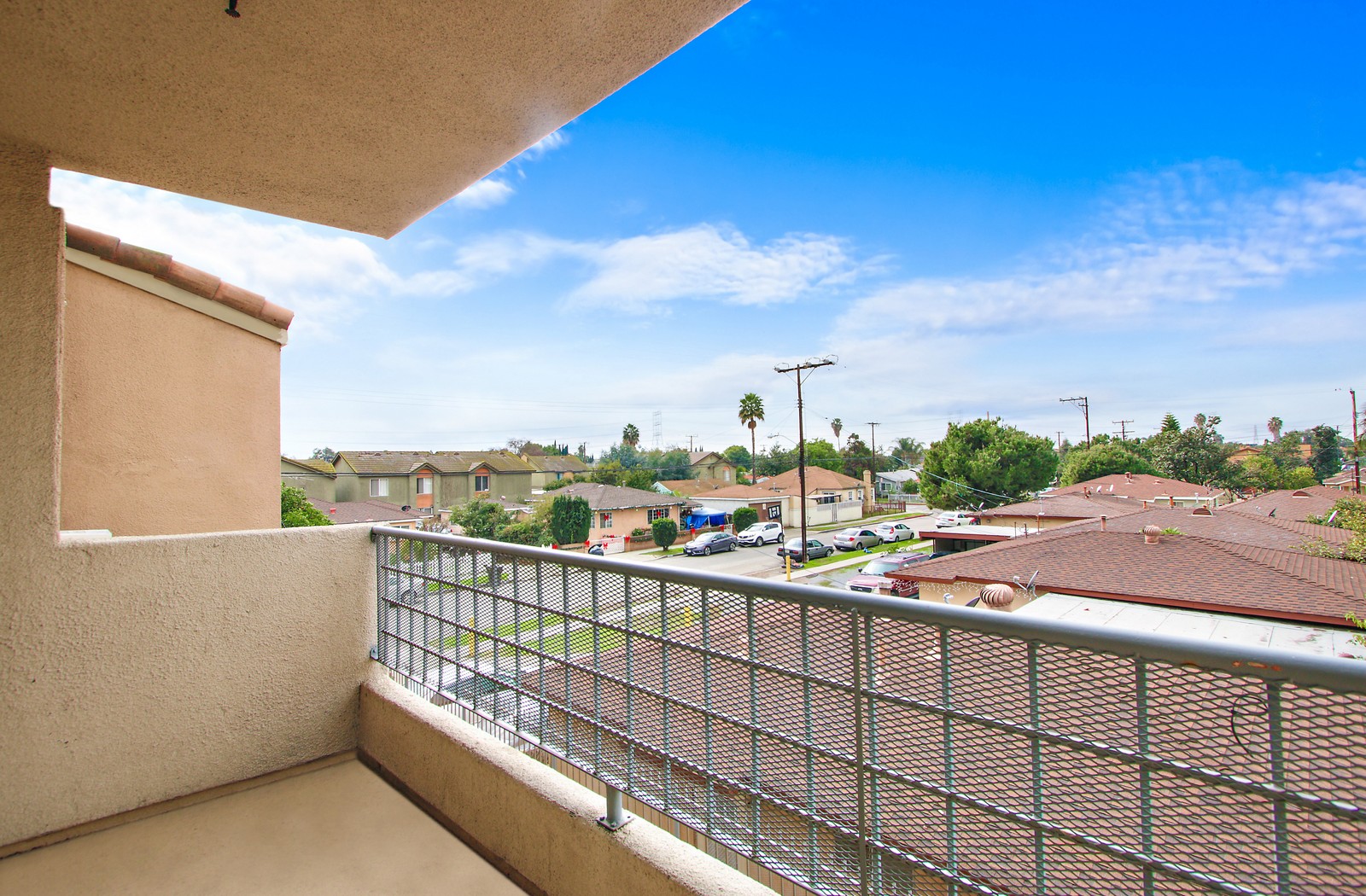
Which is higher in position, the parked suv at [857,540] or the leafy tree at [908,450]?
the leafy tree at [908,450]

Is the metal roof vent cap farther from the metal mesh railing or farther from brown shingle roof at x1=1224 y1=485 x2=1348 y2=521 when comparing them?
brown shingle roof at x1=1224 y1=485 x2=1348 y2=521

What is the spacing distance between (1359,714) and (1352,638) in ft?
20.6

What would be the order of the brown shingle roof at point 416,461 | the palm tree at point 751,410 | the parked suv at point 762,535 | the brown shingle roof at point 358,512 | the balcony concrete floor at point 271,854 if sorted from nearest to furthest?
the balcony concrete floor at point 271,854
the brown shingle roof at point 358,512
the brown shingle roof at point 416,461
the parked suv at point 762,535
the palm tree at point 751,410

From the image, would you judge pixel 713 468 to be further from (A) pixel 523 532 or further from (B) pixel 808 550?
(A) pixel 523 532

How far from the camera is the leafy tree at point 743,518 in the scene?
22.5 meters

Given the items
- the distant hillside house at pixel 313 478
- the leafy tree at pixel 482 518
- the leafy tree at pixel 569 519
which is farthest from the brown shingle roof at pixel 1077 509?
the distant hillside house at pixel 313 478

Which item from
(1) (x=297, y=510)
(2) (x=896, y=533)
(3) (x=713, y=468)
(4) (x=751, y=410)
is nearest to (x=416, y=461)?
(1) (x=297, y=510)

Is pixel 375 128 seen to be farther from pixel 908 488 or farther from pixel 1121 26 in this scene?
pixel 908 488

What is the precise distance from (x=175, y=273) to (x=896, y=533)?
79.1 ft

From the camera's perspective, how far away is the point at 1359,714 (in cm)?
56

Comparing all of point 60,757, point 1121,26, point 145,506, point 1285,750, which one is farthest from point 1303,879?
point 1121,26

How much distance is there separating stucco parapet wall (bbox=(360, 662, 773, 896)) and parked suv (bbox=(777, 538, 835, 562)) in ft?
60.9

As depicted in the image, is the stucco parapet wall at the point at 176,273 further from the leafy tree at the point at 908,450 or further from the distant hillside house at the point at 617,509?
the leafy tree at the point at 908,450

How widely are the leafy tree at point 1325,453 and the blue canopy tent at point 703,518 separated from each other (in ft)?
83.3
